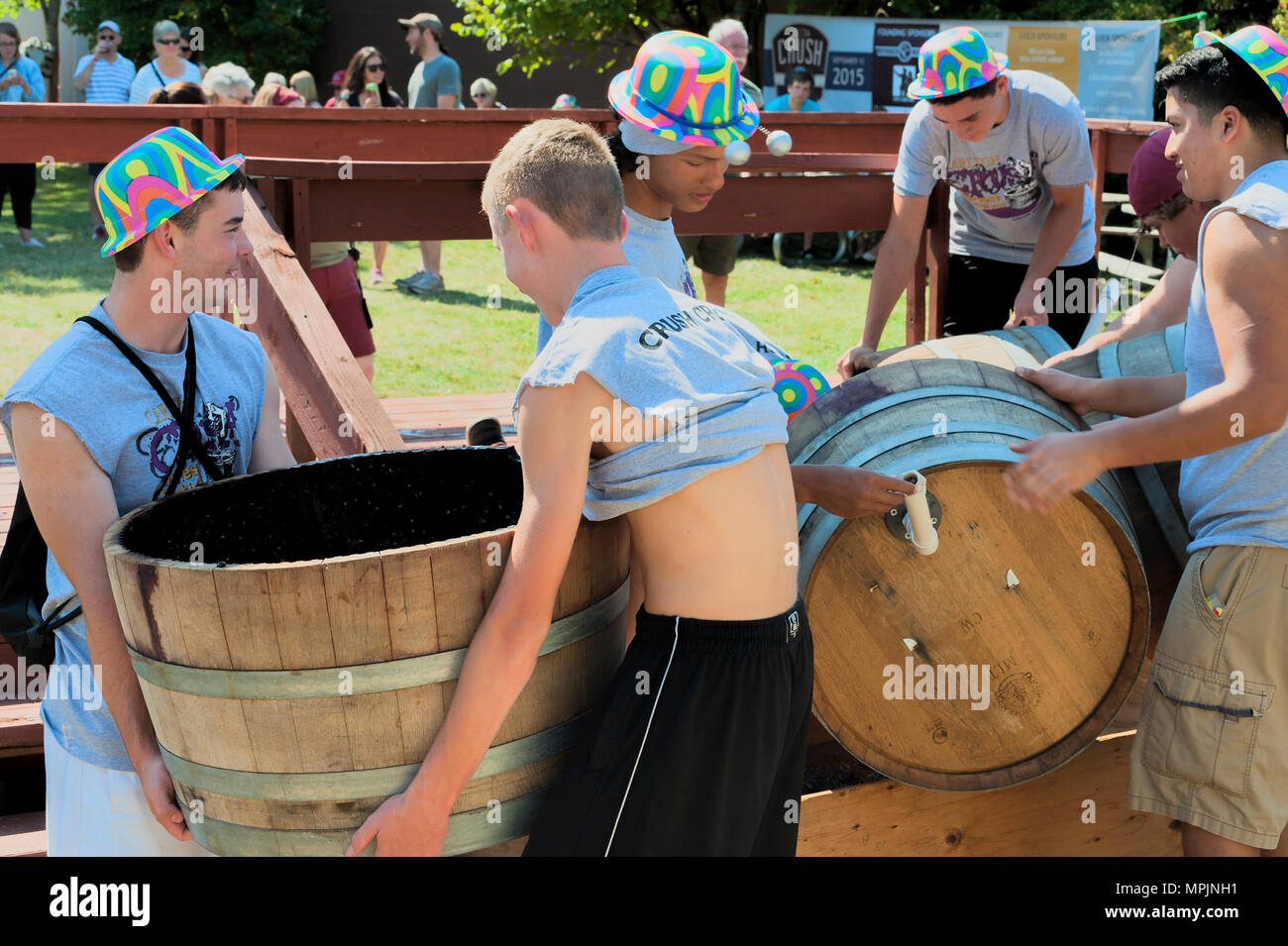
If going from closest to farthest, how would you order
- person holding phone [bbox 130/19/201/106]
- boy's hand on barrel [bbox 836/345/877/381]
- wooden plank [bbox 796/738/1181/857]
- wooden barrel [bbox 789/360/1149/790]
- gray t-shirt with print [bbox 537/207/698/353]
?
wooden barrel [bbox 789/360/1149/790] < gray t-shirt with print [bbox 537/207/698/353] < wooden plank [bbox 796/738/1181/857] < boy's hand on barrel [bbox 836/345/877/381] < person holding phone [bbox 130/19/201/106]

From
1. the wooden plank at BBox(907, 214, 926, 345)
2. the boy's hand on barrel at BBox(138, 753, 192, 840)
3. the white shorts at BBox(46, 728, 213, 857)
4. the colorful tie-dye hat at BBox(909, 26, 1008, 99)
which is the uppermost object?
the colorful tie-dye hat at BBox(909, 26, 1008, 99)

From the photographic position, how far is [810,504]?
2.85 m

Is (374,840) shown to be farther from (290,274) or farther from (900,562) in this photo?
(290,274)

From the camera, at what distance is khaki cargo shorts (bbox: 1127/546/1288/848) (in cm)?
262

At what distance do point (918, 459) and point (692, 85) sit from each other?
1.00 m

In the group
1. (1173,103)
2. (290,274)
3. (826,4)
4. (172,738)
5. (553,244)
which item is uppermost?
(826,4)

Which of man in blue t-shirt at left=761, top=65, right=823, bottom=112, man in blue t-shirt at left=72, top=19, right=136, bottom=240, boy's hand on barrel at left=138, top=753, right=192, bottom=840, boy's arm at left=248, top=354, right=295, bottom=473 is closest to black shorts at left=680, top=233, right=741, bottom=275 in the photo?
boy's arm at left=248, top=354, right=295, bottom=473

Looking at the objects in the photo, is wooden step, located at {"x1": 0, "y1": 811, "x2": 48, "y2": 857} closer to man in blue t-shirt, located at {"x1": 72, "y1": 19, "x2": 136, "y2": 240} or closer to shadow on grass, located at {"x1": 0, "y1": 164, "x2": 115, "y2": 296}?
shadow on grass, located at {"x1": 0, "y1": 164, "x2": 115, "y2": 296}

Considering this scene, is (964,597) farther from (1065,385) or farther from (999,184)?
(999,184)

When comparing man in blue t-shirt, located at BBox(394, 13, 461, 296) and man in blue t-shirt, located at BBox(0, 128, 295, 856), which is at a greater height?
man in blue t-shirt, located at BBox(394, 13, 461, 296)

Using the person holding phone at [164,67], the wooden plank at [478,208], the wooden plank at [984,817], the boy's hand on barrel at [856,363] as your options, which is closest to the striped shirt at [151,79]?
the person holding phone at [164,67]

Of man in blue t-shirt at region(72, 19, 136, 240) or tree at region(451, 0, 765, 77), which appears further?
tree at region(451, 0, 765, 77)

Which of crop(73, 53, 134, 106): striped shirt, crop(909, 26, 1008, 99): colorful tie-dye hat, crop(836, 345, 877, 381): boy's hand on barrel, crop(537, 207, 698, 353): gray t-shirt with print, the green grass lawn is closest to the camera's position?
crop(537, 207, 698, 353): gray t-shirt with print
